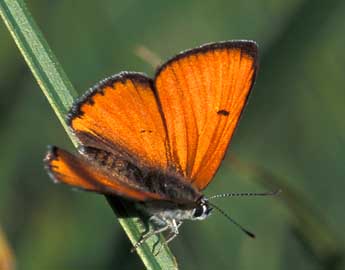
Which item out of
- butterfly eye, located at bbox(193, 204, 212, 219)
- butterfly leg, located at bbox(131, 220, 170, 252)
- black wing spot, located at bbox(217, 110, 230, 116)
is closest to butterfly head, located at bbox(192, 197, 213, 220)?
butterfly eye, located at bbox(193, 204, 212, 219)

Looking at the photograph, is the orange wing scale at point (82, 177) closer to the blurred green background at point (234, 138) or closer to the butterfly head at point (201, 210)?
the butterfly head at point (201, 210)

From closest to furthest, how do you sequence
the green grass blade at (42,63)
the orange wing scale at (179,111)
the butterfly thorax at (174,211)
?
1. the green grass blade at (42,63)
2. the butterfly thorax at (174,211)
3. the orange wing scale at (179,111)

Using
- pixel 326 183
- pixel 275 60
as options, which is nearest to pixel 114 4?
pixel 275 60

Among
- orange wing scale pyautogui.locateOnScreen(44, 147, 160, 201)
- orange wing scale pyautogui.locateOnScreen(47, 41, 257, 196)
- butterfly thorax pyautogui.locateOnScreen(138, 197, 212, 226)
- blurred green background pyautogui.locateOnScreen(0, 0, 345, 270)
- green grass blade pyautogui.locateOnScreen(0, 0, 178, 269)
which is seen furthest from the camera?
blurred green background pyautogui.locateOnScreen(0, 0, 345, 270)

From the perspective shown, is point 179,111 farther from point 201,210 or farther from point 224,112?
point 201,210

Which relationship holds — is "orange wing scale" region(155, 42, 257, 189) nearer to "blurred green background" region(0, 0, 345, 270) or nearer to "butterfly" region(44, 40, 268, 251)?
"butterfly" region(44, 40, 268, 251)

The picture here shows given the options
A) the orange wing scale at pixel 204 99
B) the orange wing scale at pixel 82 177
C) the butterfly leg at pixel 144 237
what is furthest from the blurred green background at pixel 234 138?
the orange wing scale at pixel 82 177

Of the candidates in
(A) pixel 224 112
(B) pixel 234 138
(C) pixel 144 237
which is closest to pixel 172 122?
(A) pixel 224 112
